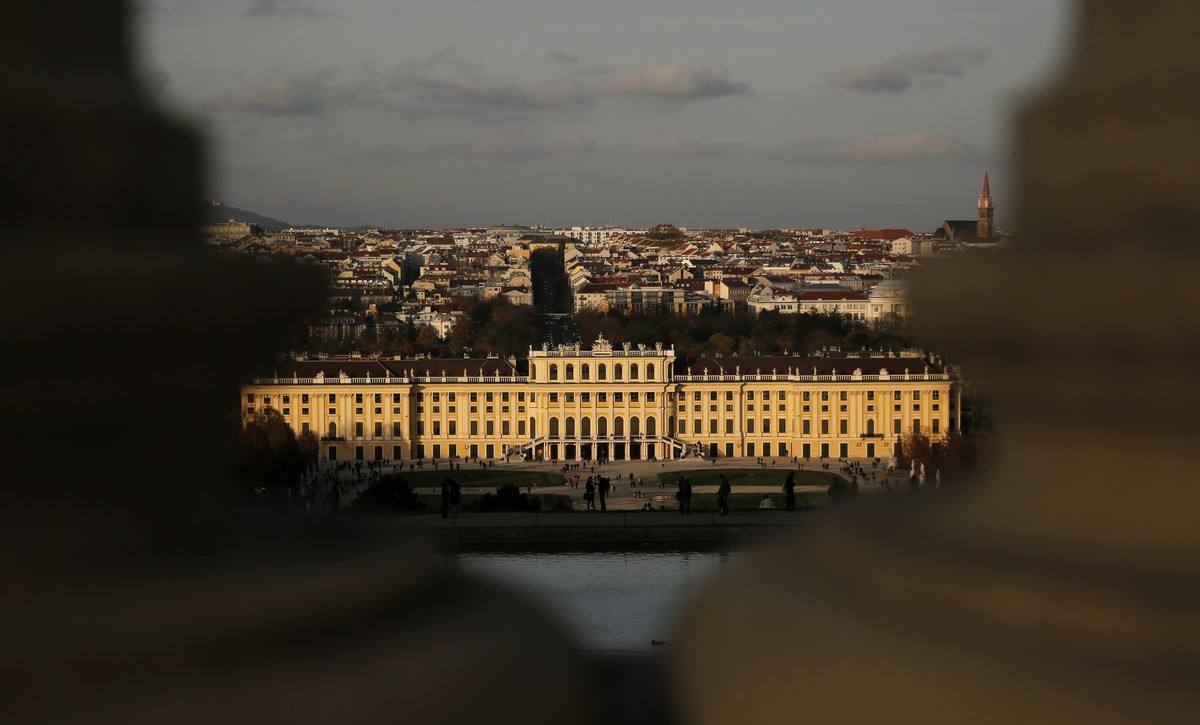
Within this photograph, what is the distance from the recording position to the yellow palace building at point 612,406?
4528 cm

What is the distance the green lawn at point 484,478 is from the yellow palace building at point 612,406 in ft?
15.7

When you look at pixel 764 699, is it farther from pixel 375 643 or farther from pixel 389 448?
pixel 389 448

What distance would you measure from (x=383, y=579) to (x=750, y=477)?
35357 millimetres

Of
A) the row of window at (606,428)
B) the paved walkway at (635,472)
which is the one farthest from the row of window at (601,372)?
the paved walkway at (635,472)

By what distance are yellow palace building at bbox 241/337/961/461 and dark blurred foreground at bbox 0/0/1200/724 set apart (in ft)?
137

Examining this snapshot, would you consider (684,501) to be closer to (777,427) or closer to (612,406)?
(777,427)

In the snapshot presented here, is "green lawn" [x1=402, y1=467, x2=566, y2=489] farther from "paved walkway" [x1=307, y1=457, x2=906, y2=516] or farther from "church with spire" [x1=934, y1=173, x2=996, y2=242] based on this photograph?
"church with spire" [x1=934, y1=173, x2=996, y2=242]

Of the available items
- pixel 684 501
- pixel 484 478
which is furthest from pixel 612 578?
pixel 484 478

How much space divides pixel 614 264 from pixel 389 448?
7449cm

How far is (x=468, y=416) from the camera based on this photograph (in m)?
47.0

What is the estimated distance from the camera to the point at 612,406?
48812 millimetres

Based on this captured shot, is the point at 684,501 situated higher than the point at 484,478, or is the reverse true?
the point at 684,501

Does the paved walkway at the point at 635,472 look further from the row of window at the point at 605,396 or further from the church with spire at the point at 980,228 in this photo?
the church with spire at the point at 980,228

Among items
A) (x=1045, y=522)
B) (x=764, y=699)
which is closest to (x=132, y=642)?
(x=764, y=699)
